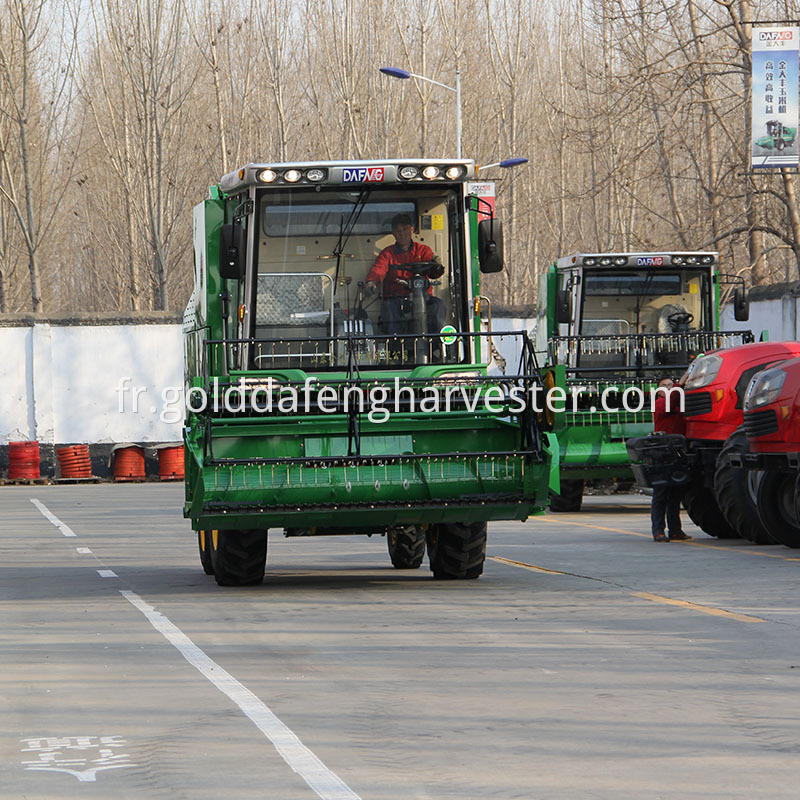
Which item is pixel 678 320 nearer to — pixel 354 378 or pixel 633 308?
pixel 633 308

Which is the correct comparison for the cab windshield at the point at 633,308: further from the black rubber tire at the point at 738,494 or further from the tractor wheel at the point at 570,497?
the black rubber tire at the point at 738,494

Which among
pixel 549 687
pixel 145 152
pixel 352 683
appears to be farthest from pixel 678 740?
pixel 145 152

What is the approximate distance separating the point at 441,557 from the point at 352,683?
5.15 m

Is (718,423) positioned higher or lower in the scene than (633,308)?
lower

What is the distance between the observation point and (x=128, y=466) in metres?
34.9

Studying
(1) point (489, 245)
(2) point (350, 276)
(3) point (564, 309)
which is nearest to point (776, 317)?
(3) point (564, 309)

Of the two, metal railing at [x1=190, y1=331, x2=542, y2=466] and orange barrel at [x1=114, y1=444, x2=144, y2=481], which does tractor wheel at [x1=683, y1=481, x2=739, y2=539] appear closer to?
metal railing at [x1=190, y1=331, x2=542, y2=466]

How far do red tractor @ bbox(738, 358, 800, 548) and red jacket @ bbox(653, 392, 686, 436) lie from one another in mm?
1609

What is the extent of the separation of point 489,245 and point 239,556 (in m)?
3.37

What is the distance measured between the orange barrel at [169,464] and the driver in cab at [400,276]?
71.1ft

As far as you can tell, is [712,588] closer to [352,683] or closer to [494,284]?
[352,683]

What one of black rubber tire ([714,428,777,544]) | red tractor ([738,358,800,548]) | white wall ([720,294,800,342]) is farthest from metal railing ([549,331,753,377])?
white wall ([720,294,800,342])

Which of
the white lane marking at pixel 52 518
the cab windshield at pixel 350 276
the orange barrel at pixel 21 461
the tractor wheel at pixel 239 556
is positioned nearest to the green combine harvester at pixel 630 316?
the white lane marking at pixel 52 518

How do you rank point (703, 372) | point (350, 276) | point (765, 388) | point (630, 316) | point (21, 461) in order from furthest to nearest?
point (21, 461) < point (630, 316) < point (703, 372) < point (765, 388) < point (350, 276)
